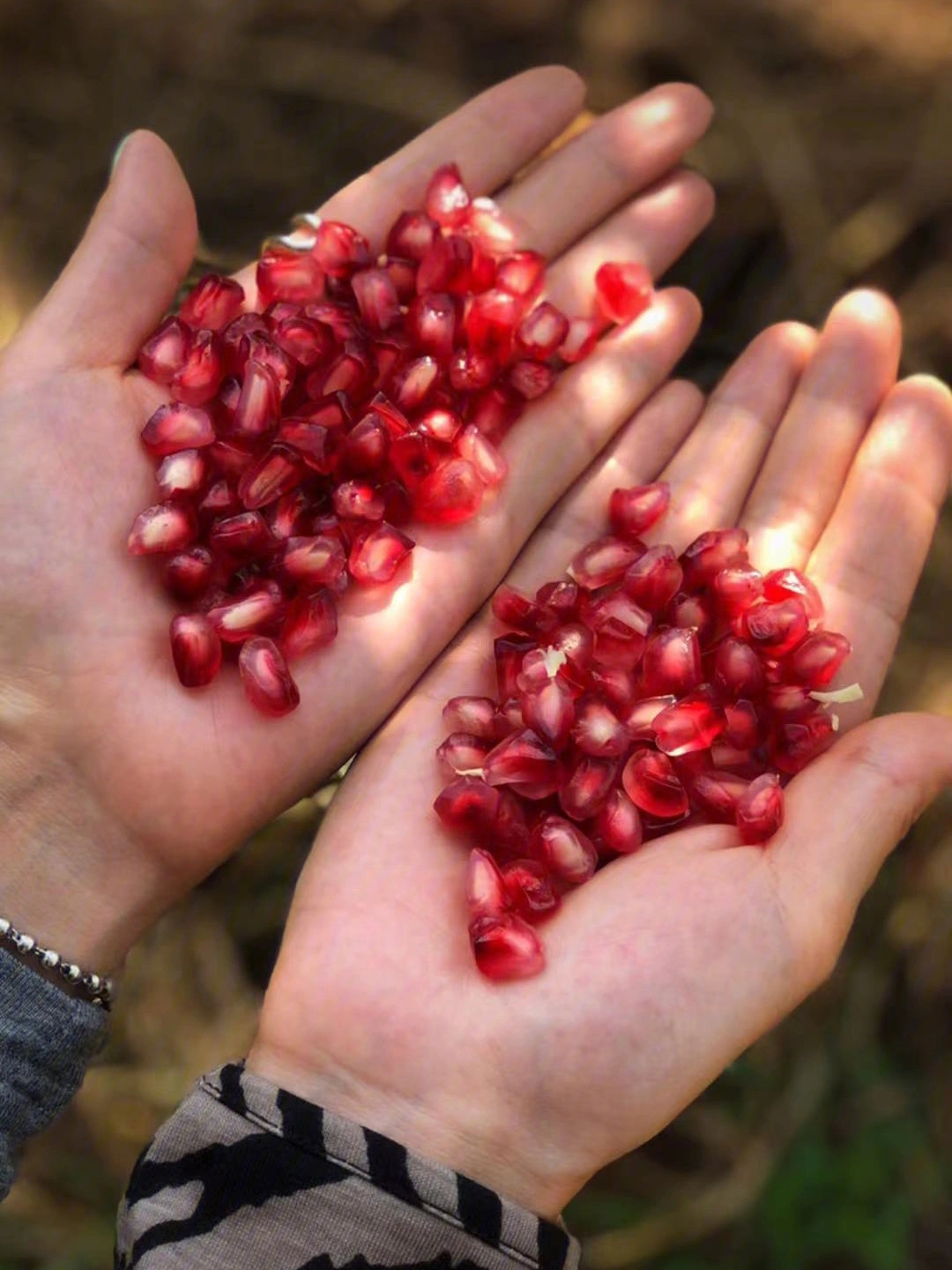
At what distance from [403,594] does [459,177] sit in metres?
0.57

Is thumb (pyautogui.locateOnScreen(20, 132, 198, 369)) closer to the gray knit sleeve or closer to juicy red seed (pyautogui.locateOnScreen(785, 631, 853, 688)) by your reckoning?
the gray knit sleeve

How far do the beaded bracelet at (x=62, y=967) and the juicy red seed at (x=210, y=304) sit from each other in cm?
69

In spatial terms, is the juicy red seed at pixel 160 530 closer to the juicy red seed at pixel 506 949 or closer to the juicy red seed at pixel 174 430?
the juicy red seed at pixel 174 430

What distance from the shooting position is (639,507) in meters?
1.48

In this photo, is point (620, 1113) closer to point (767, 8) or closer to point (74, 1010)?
point (74, 1010)

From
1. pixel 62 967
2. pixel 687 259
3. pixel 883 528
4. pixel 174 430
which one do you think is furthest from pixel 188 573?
pixel 687 259

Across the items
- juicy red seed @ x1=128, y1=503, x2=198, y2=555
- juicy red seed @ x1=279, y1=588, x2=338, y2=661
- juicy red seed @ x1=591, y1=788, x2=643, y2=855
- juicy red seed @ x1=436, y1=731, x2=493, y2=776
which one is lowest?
juicy red seed @ x1=591, y1=788, x2=643, y2=855

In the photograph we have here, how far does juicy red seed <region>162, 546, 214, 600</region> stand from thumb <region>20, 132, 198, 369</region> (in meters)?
0.23

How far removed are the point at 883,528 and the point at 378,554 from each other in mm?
563

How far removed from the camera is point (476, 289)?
62.7 inches

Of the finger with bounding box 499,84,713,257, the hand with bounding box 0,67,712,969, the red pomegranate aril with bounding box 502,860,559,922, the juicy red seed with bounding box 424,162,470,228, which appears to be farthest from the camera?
the finger with bounding box 499,84,713,257

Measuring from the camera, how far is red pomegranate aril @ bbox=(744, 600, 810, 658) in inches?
52.2

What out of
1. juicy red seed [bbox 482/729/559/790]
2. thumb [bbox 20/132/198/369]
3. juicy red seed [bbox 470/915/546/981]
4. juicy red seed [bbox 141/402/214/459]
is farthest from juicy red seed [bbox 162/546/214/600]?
juicy red seed [bbox 470/915/546/981]

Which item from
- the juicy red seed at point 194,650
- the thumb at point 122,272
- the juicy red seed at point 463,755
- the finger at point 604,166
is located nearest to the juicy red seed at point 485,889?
the juicy red seed at point 463,755
